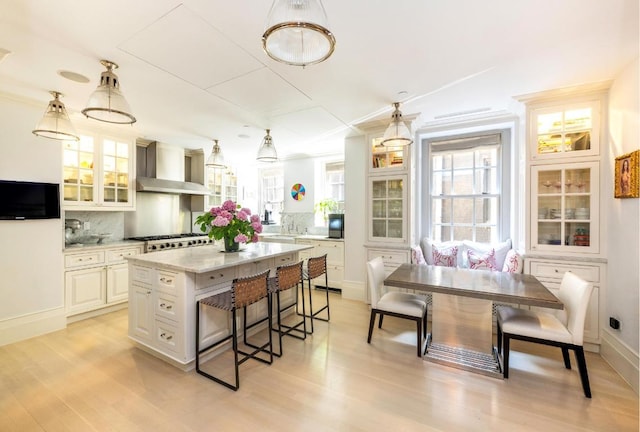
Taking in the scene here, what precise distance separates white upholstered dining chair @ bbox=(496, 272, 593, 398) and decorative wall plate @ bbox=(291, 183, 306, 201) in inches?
165

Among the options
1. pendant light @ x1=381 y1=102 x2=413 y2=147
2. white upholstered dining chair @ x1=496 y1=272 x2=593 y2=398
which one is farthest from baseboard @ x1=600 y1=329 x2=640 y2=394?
pendant light @ x1=381 y1=102 x2=413 y2=147

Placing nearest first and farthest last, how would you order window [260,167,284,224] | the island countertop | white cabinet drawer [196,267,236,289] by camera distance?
the island countertop, white cabinet drawer [196,267,236,289], window [260,167,284,224]

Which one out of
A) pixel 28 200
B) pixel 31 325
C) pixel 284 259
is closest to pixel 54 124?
pixel 28 200

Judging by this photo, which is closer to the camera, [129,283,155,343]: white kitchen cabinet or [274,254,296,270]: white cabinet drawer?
[129,283,155,343]: white kitchen cabinet

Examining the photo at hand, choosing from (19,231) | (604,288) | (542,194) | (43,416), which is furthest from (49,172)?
(604,288)

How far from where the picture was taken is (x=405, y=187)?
12.4ft

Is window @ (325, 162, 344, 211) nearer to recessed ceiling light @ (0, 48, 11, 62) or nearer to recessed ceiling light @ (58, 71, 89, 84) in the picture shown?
recessed ceiling light @ (58, 71, 89, 84)

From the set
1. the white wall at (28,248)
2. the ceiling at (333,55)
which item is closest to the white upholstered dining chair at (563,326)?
the ceiling at (333,55)

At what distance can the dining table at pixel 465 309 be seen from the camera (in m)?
2.27

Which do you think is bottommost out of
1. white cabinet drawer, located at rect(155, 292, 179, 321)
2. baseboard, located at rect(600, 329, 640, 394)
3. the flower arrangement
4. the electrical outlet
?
baseboard, located at rect(600, 329, 640, 394)

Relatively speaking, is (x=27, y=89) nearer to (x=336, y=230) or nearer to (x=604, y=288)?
(x=336, y=230)

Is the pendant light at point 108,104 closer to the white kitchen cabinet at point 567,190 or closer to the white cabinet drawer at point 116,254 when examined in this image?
the white cabinet drawer at point 116,254

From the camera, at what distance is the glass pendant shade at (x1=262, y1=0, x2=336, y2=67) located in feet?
3.71

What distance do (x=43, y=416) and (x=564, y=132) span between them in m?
5.09
